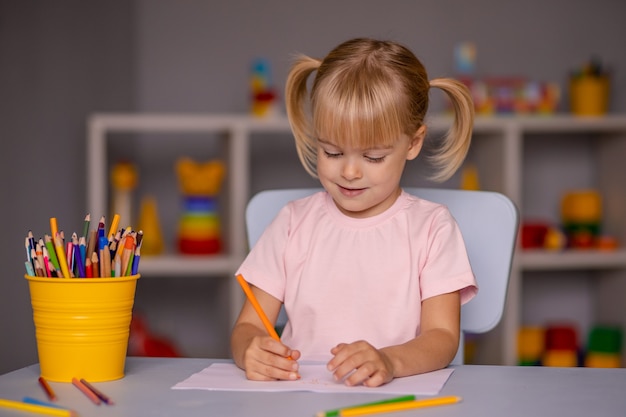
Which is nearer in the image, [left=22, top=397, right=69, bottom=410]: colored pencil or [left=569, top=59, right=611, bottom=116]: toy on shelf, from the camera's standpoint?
[left=22, top=397, right=69, bottom=410]: colored pencil

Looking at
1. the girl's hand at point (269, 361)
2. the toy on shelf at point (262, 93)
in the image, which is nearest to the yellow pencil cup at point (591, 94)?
the toy on shelf at point (262, 93)

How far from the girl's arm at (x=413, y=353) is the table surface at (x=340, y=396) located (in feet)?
0.14

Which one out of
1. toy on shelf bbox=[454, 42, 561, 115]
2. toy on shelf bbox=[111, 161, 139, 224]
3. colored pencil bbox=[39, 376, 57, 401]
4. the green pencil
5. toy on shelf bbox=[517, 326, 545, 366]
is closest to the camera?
the green pencil

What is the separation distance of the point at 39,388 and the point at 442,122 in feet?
7.03

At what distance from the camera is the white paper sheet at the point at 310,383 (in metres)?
0.93

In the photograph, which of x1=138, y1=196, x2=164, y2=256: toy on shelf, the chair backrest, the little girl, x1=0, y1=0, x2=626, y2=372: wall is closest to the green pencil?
the little girl

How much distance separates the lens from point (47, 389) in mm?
916

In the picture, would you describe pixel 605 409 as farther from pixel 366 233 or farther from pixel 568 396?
pixel 366 233

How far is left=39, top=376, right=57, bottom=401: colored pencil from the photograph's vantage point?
35.3 inches

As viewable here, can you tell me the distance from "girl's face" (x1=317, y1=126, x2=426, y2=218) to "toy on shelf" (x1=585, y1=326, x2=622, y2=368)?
2.05 metres

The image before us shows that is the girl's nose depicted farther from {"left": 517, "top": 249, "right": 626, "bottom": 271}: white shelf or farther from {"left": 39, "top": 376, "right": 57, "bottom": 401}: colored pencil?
{"left": 517, "top": 249, "right": 626, "bottom": 271}: white shelf

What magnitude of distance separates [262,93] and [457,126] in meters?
1.64

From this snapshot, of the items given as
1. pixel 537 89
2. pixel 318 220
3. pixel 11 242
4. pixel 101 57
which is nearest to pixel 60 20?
pixel 101 57

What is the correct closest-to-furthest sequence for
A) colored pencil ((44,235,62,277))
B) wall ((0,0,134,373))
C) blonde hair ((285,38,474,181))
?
colored pencil ((44,235,62,277))
blonde hair ((285,38,474,181))
wall ((0,0,134,373))
